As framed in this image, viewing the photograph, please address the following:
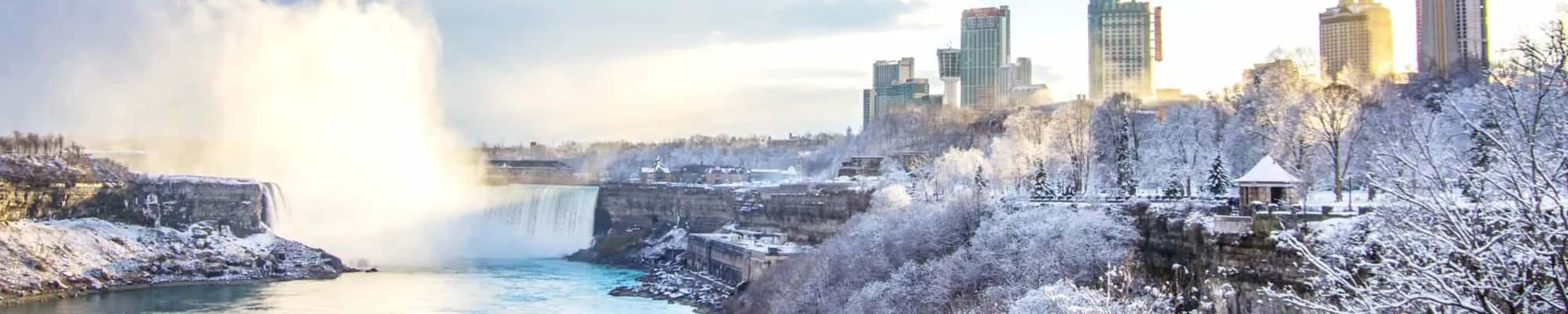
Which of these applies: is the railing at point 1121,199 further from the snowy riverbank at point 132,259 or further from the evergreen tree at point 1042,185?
the snowy riverbank at point 132,259

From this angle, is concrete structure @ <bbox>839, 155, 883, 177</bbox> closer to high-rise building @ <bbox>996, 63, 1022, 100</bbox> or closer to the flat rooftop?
the flat rooftop

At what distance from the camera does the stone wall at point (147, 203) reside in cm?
6594

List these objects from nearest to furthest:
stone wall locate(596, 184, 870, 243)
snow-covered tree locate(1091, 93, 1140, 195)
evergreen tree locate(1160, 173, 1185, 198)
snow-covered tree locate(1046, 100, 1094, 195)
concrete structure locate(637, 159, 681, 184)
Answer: evergreen tree locate(1160, 173, 1185, 198)
snow-covered tree locate(1091, 93, 1140, 195)
snow-covered tree locate(1046, 100, 1094, 195)
stone wall locate(596, 184, 870, 243)
concrete structure locate(637, 159, 681, 184)

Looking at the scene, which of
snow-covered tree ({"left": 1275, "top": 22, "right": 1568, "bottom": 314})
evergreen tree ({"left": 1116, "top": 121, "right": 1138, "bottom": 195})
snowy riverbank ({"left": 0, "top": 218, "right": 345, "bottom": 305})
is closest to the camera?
snow-covered tree ({"left": 1275, "top": 22, "right": 1568, "bottom": 314})

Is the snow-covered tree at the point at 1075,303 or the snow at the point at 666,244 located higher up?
the snow-covered tree at the point at 1075,303

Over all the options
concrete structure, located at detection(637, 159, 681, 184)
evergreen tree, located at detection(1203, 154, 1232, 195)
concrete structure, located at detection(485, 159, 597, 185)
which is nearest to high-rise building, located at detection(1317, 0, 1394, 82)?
concrete structure, located at detection(637, 159, 681, 184)

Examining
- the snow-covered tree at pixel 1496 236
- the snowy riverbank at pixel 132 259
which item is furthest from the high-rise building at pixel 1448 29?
the snow-covered tree at pixel 1496 236

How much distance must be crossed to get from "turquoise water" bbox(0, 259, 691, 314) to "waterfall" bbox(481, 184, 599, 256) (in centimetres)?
1890

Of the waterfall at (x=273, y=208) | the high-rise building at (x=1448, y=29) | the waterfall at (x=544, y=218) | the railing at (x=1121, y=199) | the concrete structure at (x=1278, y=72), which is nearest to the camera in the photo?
the railing at (x=1121, y=199)

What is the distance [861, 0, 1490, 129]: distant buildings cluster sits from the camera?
95312mm

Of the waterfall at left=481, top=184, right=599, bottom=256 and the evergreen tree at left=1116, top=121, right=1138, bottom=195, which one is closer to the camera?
the evergreen tree at left=1116, top=121, right=1138, bottom=195

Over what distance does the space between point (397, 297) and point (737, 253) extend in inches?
573

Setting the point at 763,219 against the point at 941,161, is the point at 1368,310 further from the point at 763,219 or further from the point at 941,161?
the point at 763,219

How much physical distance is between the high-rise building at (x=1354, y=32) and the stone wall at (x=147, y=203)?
83953 mm
